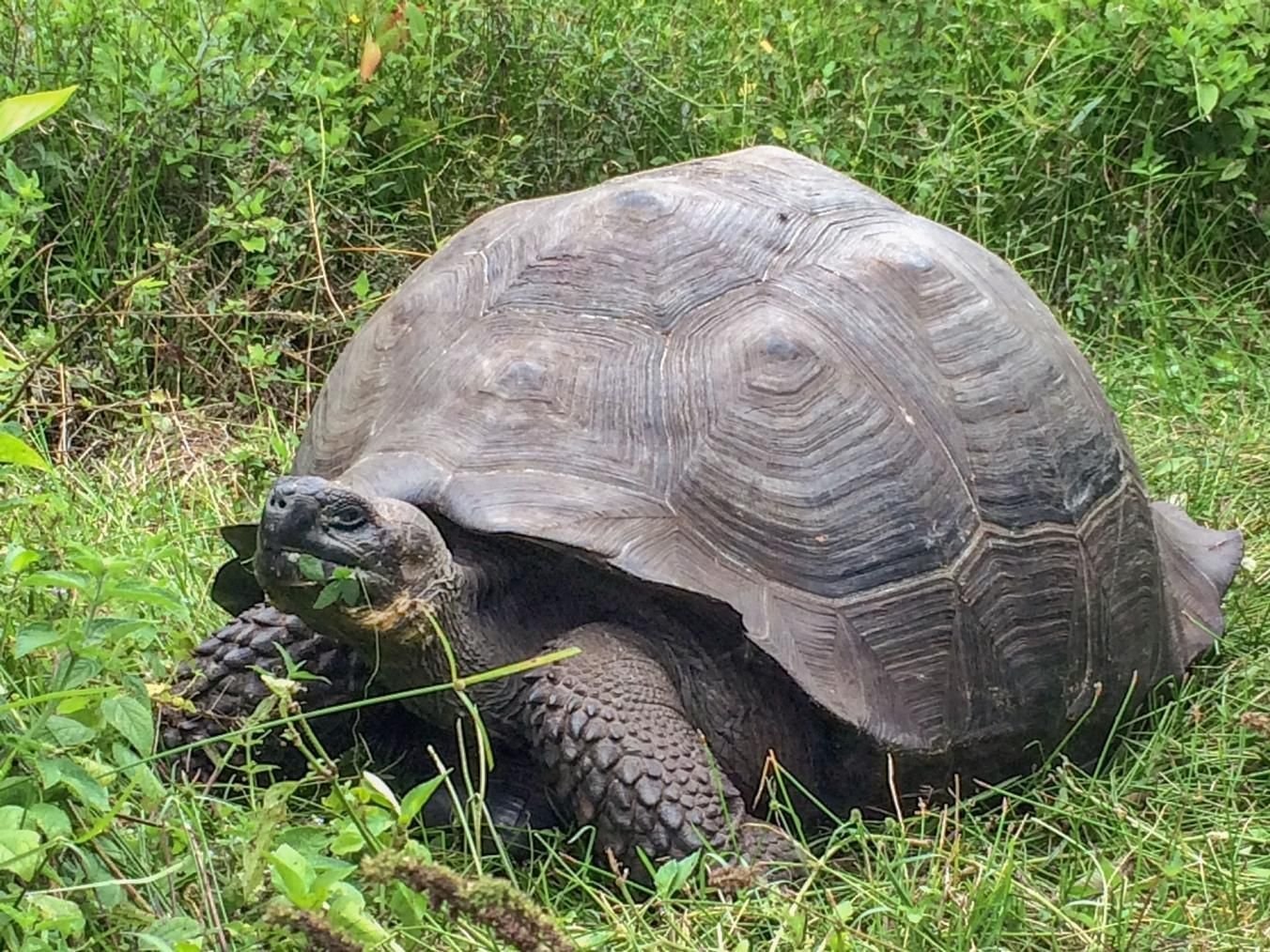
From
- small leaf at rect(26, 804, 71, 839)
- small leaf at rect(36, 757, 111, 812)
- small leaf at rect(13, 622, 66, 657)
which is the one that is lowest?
small leaf at rect(26, 804, 71, 839)

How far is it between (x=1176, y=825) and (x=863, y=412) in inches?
33.1

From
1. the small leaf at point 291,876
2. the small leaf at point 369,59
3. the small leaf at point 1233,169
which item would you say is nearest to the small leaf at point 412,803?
the small leaf at point 291,876

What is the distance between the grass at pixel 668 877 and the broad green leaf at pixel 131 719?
0.02m

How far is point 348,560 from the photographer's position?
7.58ft

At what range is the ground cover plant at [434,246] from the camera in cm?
209

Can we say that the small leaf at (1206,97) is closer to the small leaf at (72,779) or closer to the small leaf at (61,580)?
the small leaf at (61,580)

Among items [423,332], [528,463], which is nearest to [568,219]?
[423,332]

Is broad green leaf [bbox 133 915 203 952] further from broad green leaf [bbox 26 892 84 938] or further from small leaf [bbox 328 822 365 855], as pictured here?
small leaf [bbox 328 822 365 855]

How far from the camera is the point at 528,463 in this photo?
98.0 inches

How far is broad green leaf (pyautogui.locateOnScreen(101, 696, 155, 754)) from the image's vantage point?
6.50 ft

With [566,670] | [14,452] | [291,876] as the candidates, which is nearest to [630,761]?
[566,670]

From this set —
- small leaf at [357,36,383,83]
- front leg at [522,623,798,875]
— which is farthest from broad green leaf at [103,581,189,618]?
small leaf at [357,36,383,83]

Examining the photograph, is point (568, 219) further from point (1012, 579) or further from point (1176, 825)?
point (1176, 825)

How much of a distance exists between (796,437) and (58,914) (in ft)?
4.32
